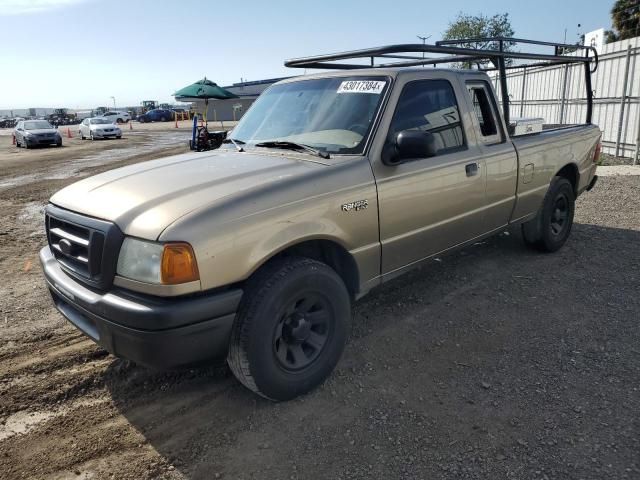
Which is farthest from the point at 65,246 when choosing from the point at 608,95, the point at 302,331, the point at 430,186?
the point at 608,95

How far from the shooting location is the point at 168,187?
A: 290 centimetres

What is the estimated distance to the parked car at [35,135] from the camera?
24.0 meters

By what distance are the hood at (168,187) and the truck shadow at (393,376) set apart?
3.81 ft

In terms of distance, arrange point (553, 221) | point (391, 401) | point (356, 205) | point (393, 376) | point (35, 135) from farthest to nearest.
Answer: point (35, 135) → point (553, 221) → point (393, 376) → point (356, 205) → point (391, 401)

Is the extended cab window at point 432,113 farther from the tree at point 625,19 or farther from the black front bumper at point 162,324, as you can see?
the tree at point 625,19

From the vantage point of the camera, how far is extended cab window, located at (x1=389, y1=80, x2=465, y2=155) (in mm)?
3582

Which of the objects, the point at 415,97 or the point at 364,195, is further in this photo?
the point at 415,97

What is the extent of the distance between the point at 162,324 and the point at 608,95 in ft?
43.6

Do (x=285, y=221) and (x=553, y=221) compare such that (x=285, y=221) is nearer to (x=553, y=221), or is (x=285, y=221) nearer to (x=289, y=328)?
(x=289, y=328)

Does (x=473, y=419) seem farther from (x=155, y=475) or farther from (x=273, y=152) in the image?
(x=273, y=152)

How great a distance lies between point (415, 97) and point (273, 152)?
1.13 m

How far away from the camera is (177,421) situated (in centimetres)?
287

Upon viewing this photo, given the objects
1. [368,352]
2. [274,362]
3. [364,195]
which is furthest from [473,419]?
[364,195]

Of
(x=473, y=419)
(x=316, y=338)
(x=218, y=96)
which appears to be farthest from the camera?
(x=218, y=96)
